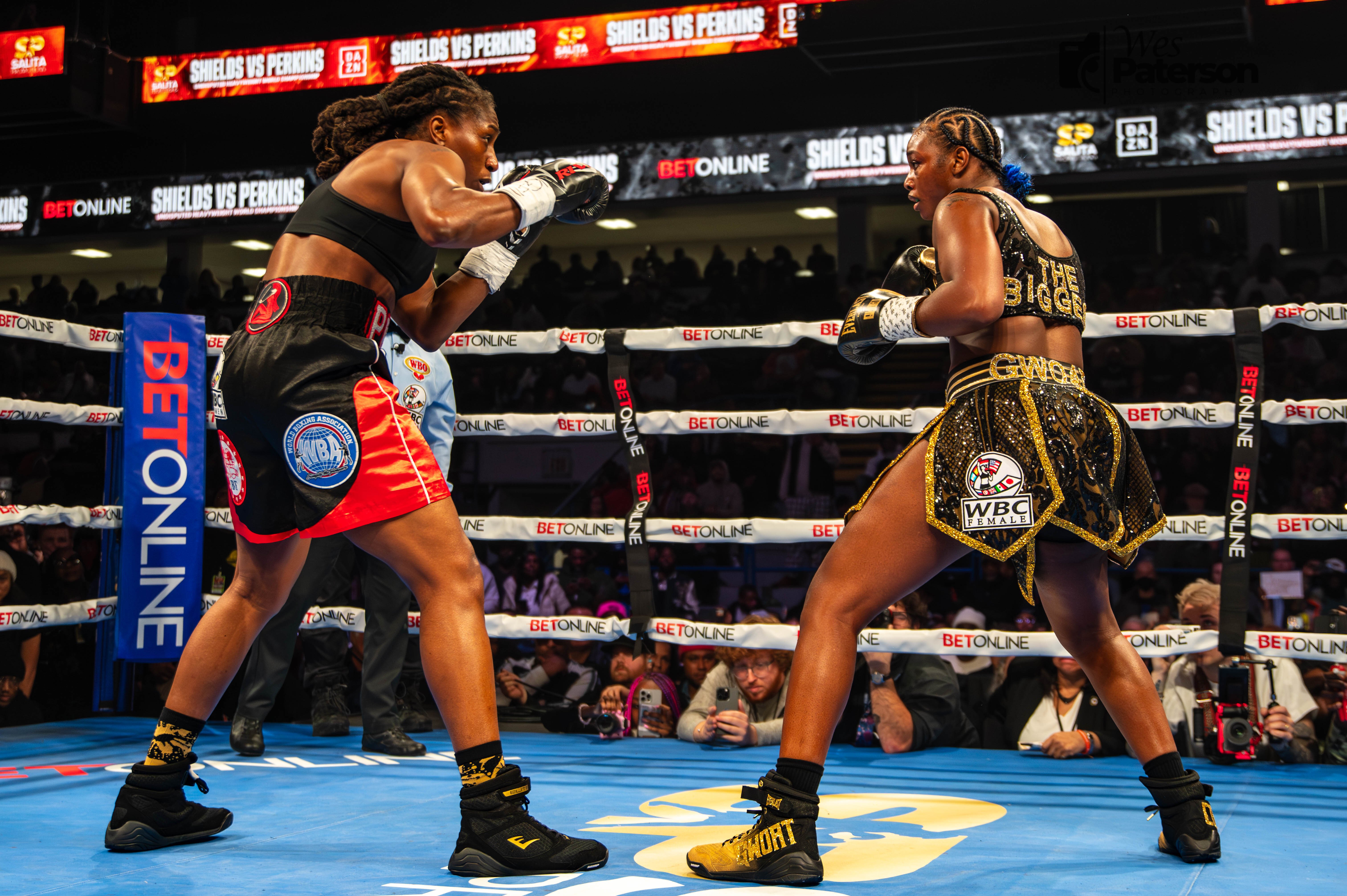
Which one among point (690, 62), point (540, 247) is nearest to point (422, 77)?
point (690, 62)

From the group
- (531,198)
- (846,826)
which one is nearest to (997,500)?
(846,826)

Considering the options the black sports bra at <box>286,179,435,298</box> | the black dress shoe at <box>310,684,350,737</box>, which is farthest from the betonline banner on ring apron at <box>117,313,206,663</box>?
the black sports bra at <box>286,179,435,298</box>

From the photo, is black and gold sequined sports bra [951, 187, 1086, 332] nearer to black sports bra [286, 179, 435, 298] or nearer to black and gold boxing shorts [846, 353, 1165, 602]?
black and gold boxing shorts [846, 353, 1165, 602]

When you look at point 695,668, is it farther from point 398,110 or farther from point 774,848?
point 398,110

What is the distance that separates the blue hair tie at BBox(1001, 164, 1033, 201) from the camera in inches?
86.0

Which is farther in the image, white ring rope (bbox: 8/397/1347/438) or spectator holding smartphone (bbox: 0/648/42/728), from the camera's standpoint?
spectator holding smartphone (bbox: 0/648/42/728)

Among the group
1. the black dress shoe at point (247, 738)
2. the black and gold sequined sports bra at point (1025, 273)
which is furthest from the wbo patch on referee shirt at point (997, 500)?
the black dress shoe at point (247, 738)

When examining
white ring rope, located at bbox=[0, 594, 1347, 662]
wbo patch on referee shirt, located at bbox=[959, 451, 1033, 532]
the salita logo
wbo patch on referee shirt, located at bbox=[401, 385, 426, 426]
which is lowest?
the salita logo

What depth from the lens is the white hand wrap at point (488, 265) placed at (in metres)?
2.20

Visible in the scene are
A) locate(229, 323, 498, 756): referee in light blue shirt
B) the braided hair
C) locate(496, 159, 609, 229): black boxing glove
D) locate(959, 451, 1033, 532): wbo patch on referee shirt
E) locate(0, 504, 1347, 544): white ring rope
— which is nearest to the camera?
locate(959, 451, 1033, 532): wbo patch on referee shirt

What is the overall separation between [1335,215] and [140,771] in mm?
12476

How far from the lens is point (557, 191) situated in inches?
80.8

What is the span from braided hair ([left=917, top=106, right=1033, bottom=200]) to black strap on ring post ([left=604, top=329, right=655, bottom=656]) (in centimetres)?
153

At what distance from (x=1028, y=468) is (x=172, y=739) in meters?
1.57
